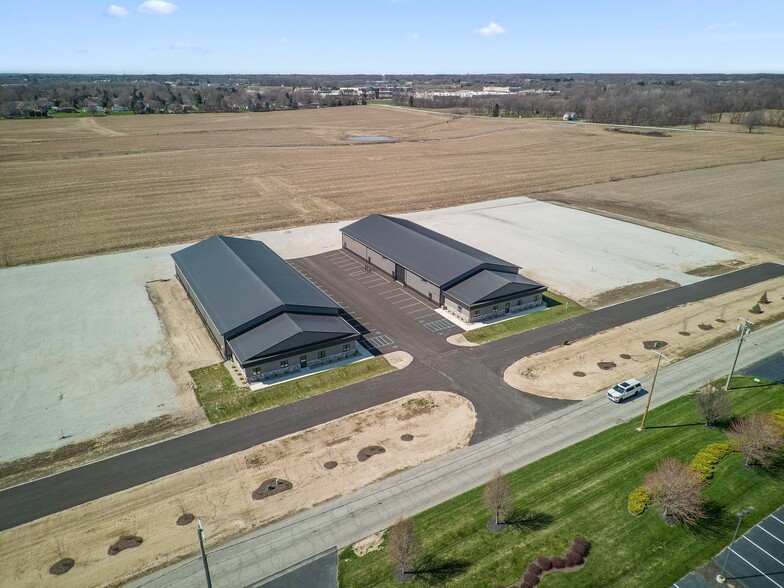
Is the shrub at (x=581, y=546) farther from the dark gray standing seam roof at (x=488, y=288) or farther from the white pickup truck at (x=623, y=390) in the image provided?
the dark gray standing seam roof at (x=488, y=288)

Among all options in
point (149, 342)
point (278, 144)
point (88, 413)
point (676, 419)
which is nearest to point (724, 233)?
point (676, 419)

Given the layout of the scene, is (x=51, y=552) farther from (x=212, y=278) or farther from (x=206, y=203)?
(x=206, y=203)

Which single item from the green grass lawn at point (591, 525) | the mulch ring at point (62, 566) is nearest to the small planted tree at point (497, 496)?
the green grass lawn at point (591, 525)

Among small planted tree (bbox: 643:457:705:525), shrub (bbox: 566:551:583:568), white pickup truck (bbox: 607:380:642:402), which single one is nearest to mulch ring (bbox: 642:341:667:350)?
white pickup truck (bbox: 607:380:642:402)

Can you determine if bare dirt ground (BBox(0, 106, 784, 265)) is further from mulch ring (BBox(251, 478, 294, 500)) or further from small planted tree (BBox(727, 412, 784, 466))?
small planted tree (BBox(727, 412, 784, 466))

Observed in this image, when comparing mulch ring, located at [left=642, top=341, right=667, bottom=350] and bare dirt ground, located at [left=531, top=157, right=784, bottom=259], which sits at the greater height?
bare dirt ground, located at [left=531, top=157, right=784, bottom=259]

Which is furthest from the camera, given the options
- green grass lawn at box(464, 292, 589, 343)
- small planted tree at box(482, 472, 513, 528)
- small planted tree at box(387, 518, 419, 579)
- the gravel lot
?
green grass lawn at box(464, 292, 589, 343)
